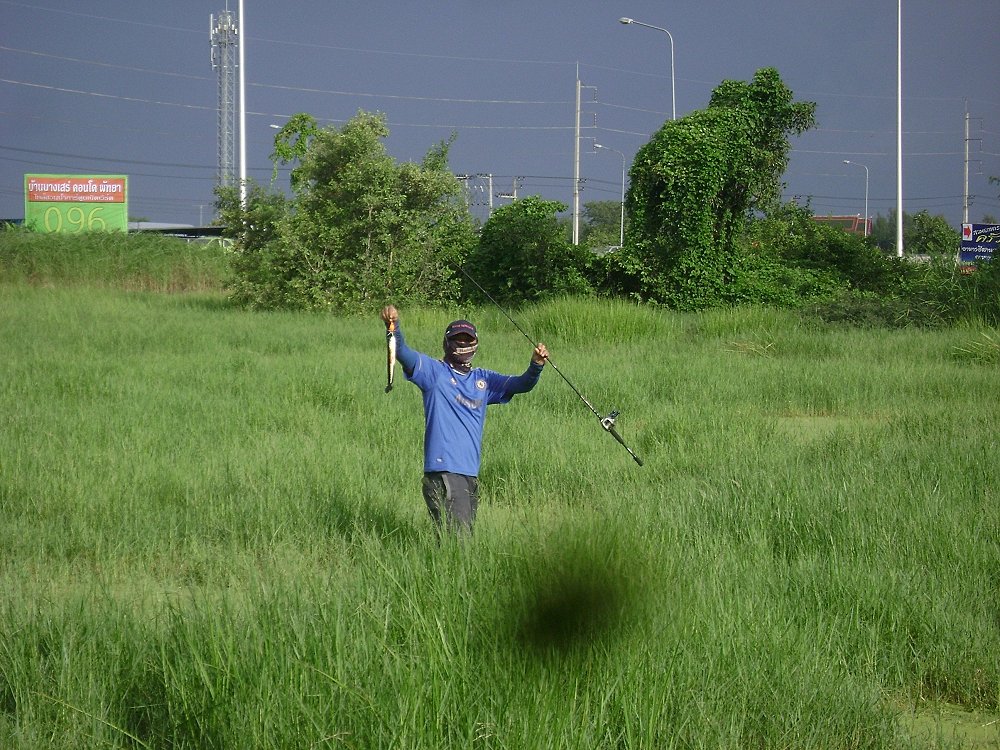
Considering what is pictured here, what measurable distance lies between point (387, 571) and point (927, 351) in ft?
41.7

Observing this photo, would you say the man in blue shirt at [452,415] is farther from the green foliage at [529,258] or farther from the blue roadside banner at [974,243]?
the blue roadside banner at [974,243]

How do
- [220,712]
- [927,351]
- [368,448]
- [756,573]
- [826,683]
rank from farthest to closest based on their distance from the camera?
[927,351]
[368,448]
[756,573]
[826,683]
[220,712]

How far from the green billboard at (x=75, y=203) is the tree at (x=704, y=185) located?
90.3ft

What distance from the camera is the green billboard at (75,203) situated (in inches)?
1913

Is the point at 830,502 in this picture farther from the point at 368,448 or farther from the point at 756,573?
the point at 368,448

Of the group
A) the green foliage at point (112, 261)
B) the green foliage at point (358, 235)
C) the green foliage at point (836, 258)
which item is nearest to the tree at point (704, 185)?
the green foliage at point (836, 258)

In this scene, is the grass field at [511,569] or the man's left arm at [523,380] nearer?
the grass field at [511,569]

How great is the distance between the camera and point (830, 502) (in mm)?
6383

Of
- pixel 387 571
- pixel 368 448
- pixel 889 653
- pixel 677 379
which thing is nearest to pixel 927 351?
pixel 677 379

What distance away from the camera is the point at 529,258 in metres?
25.0

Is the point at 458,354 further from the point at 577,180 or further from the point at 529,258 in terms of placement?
the point at 577,180

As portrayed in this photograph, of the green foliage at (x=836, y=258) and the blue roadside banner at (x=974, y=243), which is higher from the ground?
the blue roadside banner at (x=974, y=243)

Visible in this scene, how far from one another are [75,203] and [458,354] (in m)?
47.7

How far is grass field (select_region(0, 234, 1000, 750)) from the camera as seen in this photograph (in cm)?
339
